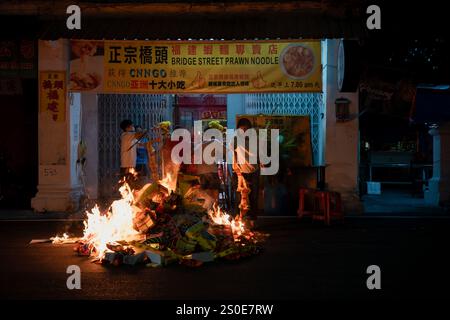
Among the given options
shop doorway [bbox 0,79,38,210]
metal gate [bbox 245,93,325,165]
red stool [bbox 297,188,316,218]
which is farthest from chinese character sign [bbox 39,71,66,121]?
red stool [bbox 297,188,316,218]

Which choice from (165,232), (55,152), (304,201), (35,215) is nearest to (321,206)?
(304,201)

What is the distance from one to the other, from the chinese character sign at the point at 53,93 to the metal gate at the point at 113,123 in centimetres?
193

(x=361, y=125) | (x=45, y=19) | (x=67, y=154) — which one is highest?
(x=45, y=19)

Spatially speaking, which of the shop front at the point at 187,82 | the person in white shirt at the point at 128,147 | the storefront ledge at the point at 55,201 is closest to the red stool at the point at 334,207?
the shop front at the point at 187,82

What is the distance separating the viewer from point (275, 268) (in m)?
7.58

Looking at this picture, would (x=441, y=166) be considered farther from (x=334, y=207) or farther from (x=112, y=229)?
(x=112, y=229)

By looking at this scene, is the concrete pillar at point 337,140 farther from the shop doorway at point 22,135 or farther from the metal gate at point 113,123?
the shop doorway at point 22,135

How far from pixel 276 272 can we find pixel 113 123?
31.4 feet

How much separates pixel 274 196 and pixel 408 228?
341 centimetres

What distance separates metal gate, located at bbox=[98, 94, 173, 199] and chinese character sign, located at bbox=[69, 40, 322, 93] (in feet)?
6.86

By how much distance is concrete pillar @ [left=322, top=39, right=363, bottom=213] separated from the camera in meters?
13.3

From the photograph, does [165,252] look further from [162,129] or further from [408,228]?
[408,228]

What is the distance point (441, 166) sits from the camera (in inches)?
569
